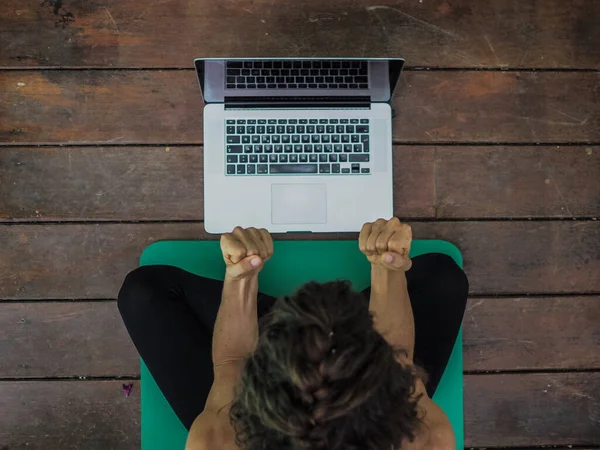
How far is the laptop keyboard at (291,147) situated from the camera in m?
0.88

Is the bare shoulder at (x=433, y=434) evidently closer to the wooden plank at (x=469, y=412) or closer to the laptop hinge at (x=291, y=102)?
the wooden plank at (x=469, y=412)

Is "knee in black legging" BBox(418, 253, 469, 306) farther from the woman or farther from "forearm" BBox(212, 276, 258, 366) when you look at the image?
"forearm" BBox(212, 276, 258, 366)

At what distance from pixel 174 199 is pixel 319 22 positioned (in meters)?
0.41

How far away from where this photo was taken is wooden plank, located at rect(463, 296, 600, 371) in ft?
3.10

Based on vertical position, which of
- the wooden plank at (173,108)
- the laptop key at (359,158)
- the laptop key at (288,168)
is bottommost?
the laptop key at (288,168)

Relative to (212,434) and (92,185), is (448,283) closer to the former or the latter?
(212,434)

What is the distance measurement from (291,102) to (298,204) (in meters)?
0.17

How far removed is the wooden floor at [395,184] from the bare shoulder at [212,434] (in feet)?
1.02

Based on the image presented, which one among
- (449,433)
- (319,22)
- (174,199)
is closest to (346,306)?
(449,433)

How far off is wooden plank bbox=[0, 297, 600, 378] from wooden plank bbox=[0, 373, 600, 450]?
3cm

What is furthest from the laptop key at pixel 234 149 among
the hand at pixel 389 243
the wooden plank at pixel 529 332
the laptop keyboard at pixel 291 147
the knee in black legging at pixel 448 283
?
the wooden plank at pixel 529 332

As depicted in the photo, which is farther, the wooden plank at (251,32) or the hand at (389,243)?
the wooden plank at (251,32)

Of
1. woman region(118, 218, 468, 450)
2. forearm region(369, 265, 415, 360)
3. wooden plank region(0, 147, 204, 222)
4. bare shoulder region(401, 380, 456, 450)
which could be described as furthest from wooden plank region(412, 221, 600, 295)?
wooden plank region(0, 147, 204, 222)

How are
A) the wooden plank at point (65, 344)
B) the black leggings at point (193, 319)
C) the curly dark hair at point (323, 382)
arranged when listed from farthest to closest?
the wooden plank at point (65, 344) → the black leggings at point (193, 319) → the curly dark hair at point (323, 382)
